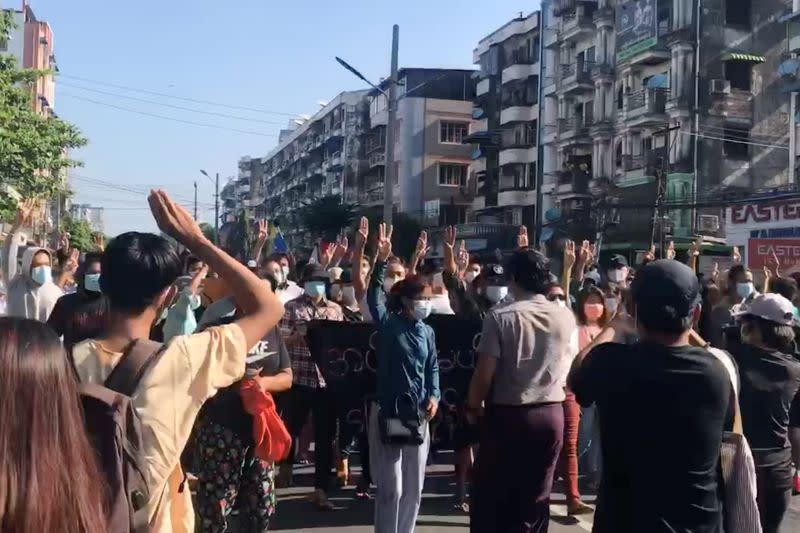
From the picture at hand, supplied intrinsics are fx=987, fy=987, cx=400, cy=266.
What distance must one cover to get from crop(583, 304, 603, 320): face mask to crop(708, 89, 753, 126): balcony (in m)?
36.7

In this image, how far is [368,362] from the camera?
25.7 ft

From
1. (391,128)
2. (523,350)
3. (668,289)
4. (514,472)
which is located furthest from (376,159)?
(668,289)

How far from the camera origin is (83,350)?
9.73 ft

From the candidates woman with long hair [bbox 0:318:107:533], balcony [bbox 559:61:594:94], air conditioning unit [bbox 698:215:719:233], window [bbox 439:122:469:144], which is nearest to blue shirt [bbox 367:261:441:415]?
woman with long hair [bbox 0:318:107:533]

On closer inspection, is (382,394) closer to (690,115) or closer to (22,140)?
(22,140)

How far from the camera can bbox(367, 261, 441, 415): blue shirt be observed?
5988 mm

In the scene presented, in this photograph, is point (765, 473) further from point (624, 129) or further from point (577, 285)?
point (624, 129)

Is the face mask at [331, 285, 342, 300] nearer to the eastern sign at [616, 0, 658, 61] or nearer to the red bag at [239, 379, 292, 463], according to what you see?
the red bag at [239, 379, 292, 463]

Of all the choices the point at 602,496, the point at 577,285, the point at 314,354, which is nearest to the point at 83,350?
the point at 602,496

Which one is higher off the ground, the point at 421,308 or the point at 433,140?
the point at 433,140

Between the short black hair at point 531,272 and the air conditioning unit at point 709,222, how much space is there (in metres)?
37.2

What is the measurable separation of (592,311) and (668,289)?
4.52 meters

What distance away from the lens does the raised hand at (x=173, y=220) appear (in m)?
2.90

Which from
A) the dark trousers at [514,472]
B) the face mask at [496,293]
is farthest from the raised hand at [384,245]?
the dark trousers at [514,472]
